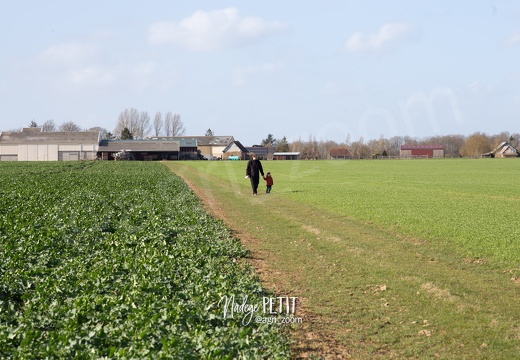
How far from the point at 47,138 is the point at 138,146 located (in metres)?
20.2

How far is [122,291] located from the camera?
29.0 ft

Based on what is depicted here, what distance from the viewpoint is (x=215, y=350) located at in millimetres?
6520

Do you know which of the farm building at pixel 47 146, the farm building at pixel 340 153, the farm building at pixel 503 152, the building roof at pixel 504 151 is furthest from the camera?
the building roof at pixel 504 151

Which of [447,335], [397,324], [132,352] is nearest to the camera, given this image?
[132,352]

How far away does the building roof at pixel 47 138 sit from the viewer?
135750 millimetres

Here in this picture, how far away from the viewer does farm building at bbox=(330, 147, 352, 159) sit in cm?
16500

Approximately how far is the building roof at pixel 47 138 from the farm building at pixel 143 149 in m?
3.39

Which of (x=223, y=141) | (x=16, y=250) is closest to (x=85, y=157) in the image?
(x=223, y=141)

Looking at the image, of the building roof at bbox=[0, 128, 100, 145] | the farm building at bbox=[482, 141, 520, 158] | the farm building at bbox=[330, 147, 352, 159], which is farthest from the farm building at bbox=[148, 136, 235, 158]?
the farm building at bbox=[482, 141, 520, 158]

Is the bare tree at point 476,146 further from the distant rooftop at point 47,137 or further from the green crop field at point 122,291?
the green crop field at point 122,291

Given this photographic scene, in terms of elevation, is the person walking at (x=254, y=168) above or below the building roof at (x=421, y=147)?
below

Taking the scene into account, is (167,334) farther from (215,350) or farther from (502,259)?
(502,259)

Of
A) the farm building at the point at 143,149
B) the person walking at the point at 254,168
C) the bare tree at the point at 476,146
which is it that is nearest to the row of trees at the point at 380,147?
the bare tree at the point at 476,146

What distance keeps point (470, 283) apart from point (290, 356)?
5692 mm
